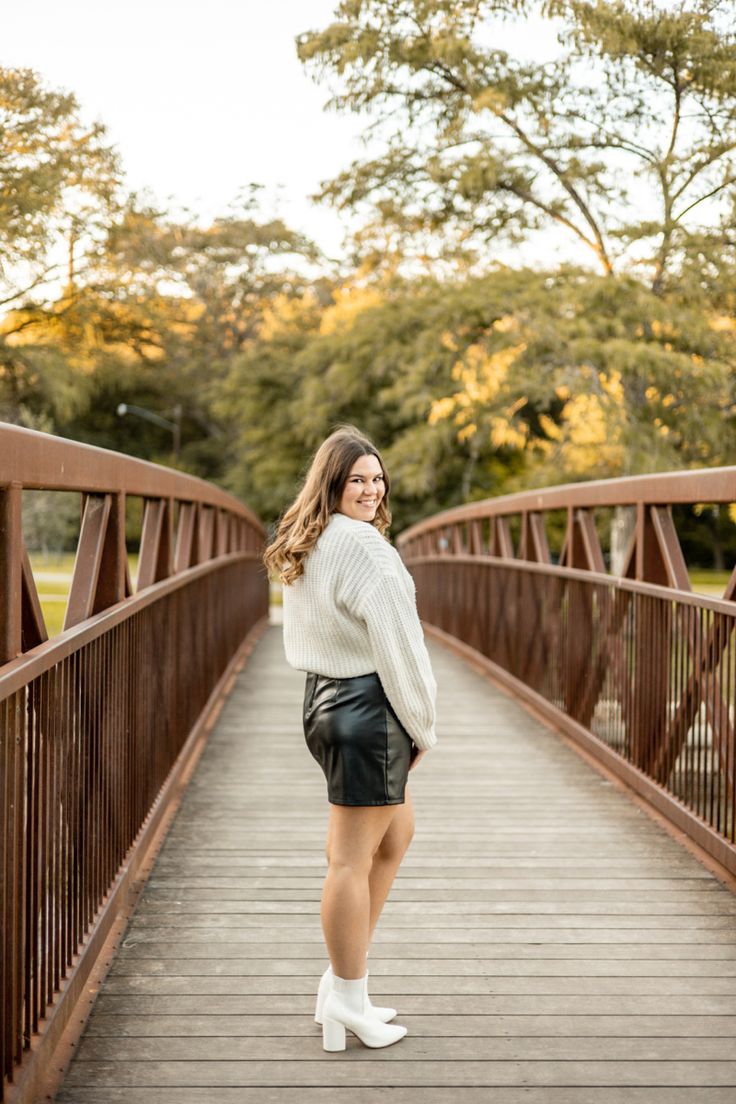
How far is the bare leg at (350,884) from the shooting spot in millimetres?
3027

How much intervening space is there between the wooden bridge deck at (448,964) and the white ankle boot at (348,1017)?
40 millimetres

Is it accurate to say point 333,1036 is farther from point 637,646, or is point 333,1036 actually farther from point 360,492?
point 637,646

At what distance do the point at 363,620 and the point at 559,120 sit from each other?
17.0m

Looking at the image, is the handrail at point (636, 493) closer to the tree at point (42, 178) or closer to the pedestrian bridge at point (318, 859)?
the pedestrian bridge at point (318, 859)

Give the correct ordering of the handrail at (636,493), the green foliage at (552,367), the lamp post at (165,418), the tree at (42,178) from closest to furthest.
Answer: the handrail at (636,493)
the tree at (42,178)
the green foliage at (552,367)
the lamp post at (165,418)

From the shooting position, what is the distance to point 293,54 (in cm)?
1931

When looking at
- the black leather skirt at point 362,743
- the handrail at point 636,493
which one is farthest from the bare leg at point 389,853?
the handrail at point 636,493

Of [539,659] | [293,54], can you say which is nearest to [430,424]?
[293,54]

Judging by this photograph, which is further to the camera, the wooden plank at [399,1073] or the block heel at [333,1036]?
the block heel at [333,1036]

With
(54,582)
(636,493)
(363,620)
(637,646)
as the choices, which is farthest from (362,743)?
(54,582)

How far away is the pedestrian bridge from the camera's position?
289cm

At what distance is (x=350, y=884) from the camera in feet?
9.93

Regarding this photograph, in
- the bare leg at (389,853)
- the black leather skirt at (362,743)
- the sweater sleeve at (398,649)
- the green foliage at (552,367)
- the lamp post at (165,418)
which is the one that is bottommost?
the bare leg at (389,853)

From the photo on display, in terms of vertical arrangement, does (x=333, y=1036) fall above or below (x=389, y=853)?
below
